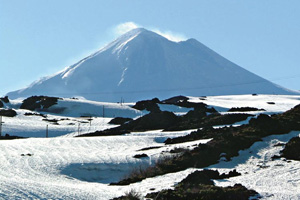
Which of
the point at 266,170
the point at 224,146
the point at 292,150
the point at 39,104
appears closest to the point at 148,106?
the point at 39,104

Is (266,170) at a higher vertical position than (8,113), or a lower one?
lower

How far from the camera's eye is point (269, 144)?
38.4 m

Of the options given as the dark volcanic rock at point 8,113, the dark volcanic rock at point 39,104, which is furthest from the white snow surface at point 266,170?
the dark volcanic rock at point 39,104

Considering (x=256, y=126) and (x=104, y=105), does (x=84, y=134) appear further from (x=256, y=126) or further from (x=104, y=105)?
(x=104, y=105)

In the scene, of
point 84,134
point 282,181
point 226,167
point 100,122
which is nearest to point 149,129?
point 84,134

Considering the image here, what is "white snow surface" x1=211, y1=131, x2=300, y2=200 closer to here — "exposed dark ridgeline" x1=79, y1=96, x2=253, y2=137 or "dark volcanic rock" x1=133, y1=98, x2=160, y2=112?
"exposed dark ridgeline" x1=79, y1=96, x2=253, y2=137

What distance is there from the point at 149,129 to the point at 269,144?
131 feet

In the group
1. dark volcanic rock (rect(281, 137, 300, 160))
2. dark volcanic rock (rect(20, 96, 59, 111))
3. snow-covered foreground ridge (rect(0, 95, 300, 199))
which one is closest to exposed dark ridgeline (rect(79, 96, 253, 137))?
snow-covered foreground ridge (rect(0, 95, 300, 199))

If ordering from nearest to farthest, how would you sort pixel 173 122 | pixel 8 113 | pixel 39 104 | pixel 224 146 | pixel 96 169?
pixel 224 146
pixel 96 169
pixel 173 122
pixel 8 113
pixel 39 104

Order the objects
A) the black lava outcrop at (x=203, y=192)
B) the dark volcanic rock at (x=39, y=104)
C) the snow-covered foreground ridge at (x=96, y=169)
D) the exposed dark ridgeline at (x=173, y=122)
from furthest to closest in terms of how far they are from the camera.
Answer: the dark volcanic rock at (x=39, y=104)
the exposed dark ridgeline at (x=173, y=122)
the snow-covered foreground ridge at (x=96, y=169)
the black lava outcrop at (x=203, y=192)

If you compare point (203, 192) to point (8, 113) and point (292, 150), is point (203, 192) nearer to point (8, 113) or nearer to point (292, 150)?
point (292, 150)

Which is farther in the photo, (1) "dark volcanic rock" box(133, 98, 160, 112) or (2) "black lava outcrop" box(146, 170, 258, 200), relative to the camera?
(1) "dark volcanic rock" box(133, 98, 160, 112)

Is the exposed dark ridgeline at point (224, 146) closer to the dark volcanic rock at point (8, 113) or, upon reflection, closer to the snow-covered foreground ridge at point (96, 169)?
the snow-covered foreground ridge at point (96, 169)

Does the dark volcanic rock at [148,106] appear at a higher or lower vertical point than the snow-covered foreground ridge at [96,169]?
higher
